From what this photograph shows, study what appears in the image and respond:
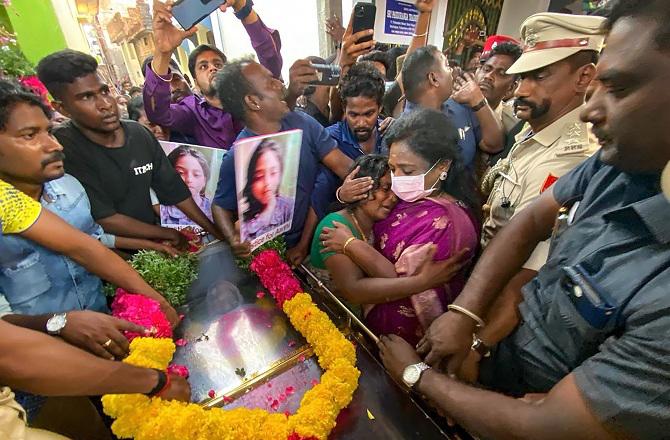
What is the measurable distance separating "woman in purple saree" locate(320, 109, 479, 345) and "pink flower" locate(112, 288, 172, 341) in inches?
34.2

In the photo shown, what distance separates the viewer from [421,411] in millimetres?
1180

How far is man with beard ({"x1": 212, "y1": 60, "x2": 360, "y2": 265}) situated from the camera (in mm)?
2137

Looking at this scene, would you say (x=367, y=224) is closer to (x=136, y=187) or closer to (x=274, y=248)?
(x=274, y=248)

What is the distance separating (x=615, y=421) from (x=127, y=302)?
1.85 metres

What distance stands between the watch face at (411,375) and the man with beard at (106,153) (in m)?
1.78

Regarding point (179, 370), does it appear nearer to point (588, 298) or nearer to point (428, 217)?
point (428, 217)

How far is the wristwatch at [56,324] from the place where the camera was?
1.28m

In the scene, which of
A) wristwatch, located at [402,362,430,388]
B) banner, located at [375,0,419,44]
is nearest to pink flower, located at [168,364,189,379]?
wristwatch, located at [402,362,430,388]

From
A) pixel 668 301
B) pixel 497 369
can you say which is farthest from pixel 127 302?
pixel 668 301

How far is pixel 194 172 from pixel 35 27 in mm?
3684

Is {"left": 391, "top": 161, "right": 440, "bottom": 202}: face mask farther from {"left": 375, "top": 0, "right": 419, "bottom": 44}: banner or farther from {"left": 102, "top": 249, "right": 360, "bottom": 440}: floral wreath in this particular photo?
{"left": 375, "top": 0, "right": 419, "bottom": 44}: banner

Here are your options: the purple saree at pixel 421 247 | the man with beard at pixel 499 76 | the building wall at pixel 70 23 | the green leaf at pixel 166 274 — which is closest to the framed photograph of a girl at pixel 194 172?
the green leaf at pixel 166 274

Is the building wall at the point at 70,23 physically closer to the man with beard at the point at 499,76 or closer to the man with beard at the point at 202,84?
the man with beard at the point at 202,84

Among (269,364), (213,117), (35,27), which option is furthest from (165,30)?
(35,27)
